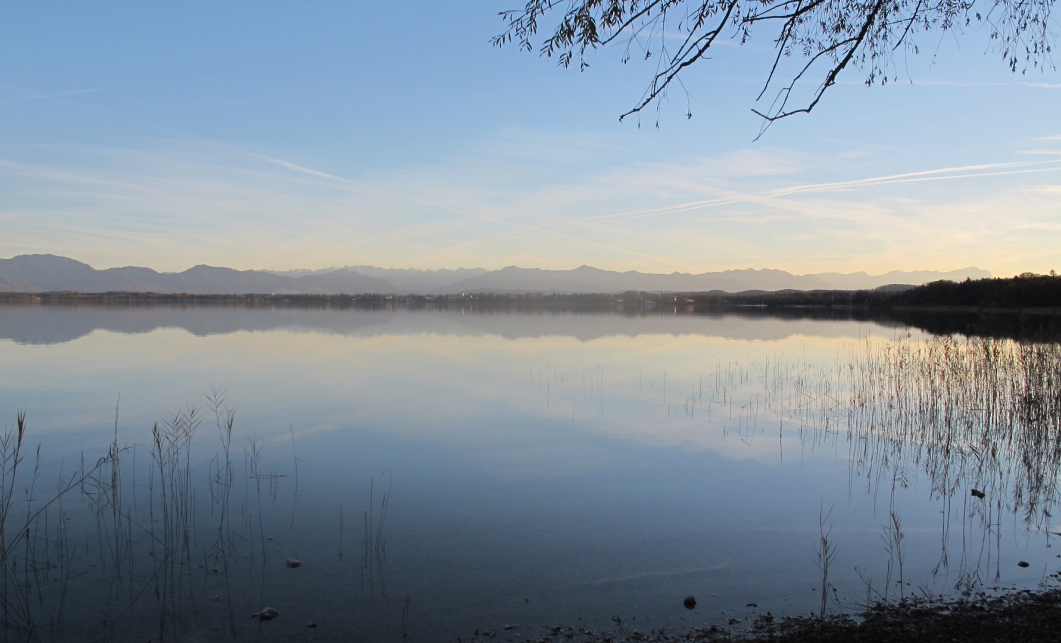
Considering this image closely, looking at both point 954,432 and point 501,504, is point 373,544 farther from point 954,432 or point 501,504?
point 954,432

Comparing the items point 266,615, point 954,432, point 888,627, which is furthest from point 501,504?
point 954,432

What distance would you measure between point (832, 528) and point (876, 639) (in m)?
2.38

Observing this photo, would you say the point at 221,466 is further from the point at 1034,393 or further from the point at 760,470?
the point at 1034,393

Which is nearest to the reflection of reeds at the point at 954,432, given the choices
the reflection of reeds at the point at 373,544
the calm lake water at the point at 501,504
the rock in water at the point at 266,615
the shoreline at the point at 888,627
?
the calm lake water at the point at 501,504

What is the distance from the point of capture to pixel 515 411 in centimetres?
1184

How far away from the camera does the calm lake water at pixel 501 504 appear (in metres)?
4.35

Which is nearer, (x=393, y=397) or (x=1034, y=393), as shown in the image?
(x=1034, y=393)

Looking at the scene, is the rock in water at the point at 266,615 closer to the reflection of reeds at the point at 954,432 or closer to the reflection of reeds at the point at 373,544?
the reflection of reeds at the point at 373,544

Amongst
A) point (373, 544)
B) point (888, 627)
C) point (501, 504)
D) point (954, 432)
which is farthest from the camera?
point (954, 432)

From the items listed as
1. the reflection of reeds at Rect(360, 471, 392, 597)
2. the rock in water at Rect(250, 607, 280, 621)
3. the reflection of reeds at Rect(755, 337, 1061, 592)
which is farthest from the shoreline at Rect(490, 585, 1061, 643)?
the rock in water at Rect(250, 607, 280, 621)

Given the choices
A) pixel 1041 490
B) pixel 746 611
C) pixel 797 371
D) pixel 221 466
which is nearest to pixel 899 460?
pixel 1041 490

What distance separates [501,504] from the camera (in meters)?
6.46

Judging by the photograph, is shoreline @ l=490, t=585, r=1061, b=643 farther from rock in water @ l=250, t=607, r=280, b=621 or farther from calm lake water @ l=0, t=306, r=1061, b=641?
rock in water @ l=250, t=607, r=280, b=621

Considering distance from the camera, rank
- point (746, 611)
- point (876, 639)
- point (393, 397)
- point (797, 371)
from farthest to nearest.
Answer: point (797, 371)
point (393, 397)
point (746, 611)
point (876, 639)
